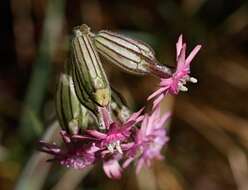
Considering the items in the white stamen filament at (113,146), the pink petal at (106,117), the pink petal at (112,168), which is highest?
the pink petal at (106,117)

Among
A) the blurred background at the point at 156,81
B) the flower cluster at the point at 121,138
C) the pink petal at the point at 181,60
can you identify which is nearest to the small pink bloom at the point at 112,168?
the flower cluster at the point at 121,138

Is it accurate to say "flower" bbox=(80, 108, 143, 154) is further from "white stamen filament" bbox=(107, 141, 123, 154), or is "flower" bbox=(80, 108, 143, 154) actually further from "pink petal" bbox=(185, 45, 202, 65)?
"pink petal" bbox=(185, 45, 202, 65)

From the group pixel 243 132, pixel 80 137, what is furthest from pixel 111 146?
pixel 243 132

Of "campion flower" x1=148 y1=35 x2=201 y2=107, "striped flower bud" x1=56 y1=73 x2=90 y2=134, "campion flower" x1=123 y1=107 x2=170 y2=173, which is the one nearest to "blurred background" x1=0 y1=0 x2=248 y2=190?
"campion flower" x1=123 y1=107 x2=170 y2=173

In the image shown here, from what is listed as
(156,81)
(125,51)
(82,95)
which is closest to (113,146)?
(82,95)

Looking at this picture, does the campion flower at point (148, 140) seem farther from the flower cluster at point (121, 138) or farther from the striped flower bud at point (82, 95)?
the striped flower bud at point (82, 95)

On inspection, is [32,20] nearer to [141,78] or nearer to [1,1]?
[1,1]

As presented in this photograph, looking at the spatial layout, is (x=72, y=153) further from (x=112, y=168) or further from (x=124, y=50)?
(x=124, y=50)
